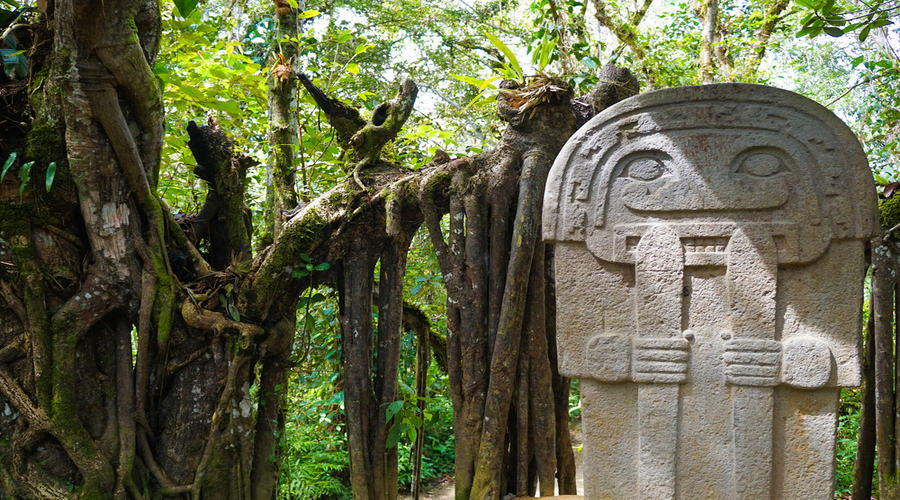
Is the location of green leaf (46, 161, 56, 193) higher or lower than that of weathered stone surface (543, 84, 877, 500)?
higher

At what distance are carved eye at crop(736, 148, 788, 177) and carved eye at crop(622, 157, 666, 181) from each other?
12.8 inches

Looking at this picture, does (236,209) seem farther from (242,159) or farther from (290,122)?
(290,122)

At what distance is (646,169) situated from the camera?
261 cm

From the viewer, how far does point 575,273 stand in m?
2.65

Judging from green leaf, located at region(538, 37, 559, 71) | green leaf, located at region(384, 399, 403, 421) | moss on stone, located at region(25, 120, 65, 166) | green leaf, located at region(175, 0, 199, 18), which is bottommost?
green leaf, located at region(384, 399, 403, 421)

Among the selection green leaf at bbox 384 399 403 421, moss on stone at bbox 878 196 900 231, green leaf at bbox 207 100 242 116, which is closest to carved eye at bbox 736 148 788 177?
moss on stone at bbox 878 196 900 231

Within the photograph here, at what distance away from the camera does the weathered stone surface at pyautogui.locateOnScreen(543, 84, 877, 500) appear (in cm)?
245

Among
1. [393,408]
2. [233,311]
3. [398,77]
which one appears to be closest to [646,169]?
[393,408]

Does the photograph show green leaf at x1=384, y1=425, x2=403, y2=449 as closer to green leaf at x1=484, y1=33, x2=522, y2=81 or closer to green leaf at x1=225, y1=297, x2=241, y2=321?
green leaf at x1=225, y1=297, x2=241, y2=321

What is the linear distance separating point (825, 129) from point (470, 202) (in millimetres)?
1660

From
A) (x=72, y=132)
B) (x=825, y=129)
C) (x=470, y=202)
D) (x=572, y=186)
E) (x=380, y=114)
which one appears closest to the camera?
(x=825, y=129)

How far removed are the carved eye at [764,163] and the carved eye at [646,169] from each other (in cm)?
33

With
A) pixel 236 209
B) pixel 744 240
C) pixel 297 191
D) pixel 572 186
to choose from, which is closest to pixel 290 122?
pixel 297 191

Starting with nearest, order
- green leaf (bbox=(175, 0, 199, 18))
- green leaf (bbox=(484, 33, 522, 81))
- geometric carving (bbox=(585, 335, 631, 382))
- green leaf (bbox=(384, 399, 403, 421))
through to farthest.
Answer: green leaf (bbox=(175, 0, 199, 18))
geometric carving (bbox=(585, 335, 631, 382))
green leaf (bbox=(484, 33, 522, 81))
green leaf (bbox=(384, 399, 403, 421))
